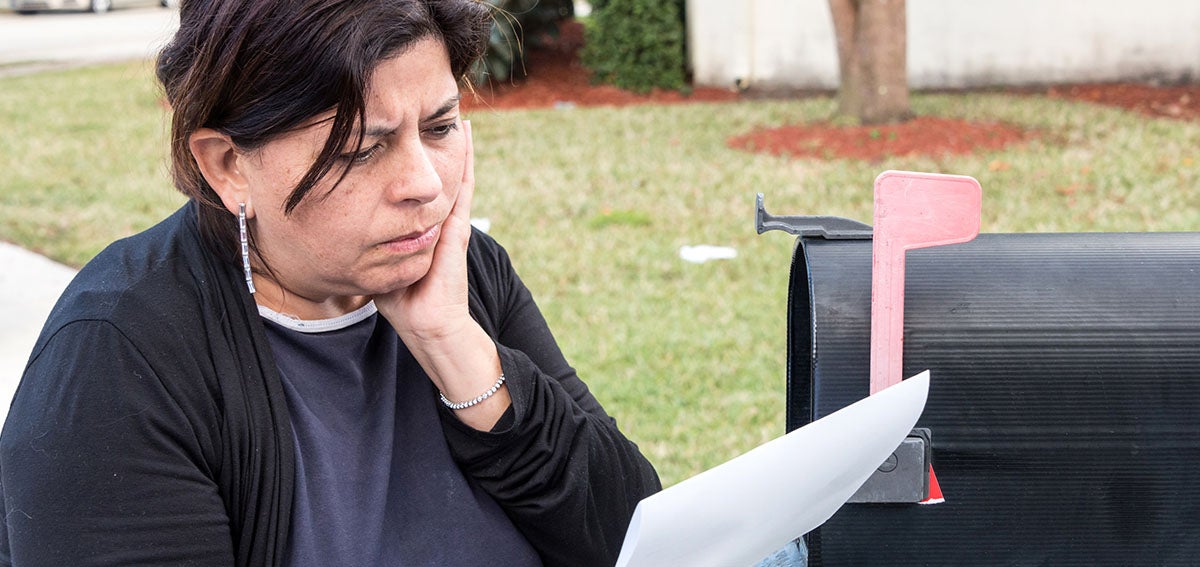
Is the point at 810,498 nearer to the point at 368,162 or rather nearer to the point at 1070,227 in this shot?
the point at 368,162

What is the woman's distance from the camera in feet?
4.35

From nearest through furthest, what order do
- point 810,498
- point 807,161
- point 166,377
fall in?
point 810,498
point 166,377
point 807,161

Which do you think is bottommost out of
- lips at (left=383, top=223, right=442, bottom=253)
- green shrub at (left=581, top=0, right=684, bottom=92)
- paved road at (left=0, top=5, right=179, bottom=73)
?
paved road at (left=0, top=5, right=179, bottom=73)

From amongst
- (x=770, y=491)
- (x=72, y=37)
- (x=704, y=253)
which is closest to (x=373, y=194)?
(x=770, y=491)

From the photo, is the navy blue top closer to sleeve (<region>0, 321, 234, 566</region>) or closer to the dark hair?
sleeve (<region>0, 321, 234, 566</region>)

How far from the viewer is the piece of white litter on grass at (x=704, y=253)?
5.53 meters

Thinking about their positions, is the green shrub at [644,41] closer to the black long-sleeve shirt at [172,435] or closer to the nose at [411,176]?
the black long-sleeve shirt at [172,435]

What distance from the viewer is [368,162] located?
1.41m

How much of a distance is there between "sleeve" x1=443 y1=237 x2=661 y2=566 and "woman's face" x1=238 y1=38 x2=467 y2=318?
0.23m

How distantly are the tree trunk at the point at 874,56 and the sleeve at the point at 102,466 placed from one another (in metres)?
7.31

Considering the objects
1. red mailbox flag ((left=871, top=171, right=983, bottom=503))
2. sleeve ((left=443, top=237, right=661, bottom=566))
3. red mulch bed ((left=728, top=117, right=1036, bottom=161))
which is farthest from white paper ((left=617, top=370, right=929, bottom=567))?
red mulch bed ((left=728, top=117, right=1036, bottom=161))

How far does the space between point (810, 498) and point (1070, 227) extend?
491 centimetres

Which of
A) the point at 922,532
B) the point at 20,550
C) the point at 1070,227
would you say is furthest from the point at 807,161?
the point at 20,550

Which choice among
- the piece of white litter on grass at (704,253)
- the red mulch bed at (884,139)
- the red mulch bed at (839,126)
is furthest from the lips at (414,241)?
the red mulch bed at (884,139)
